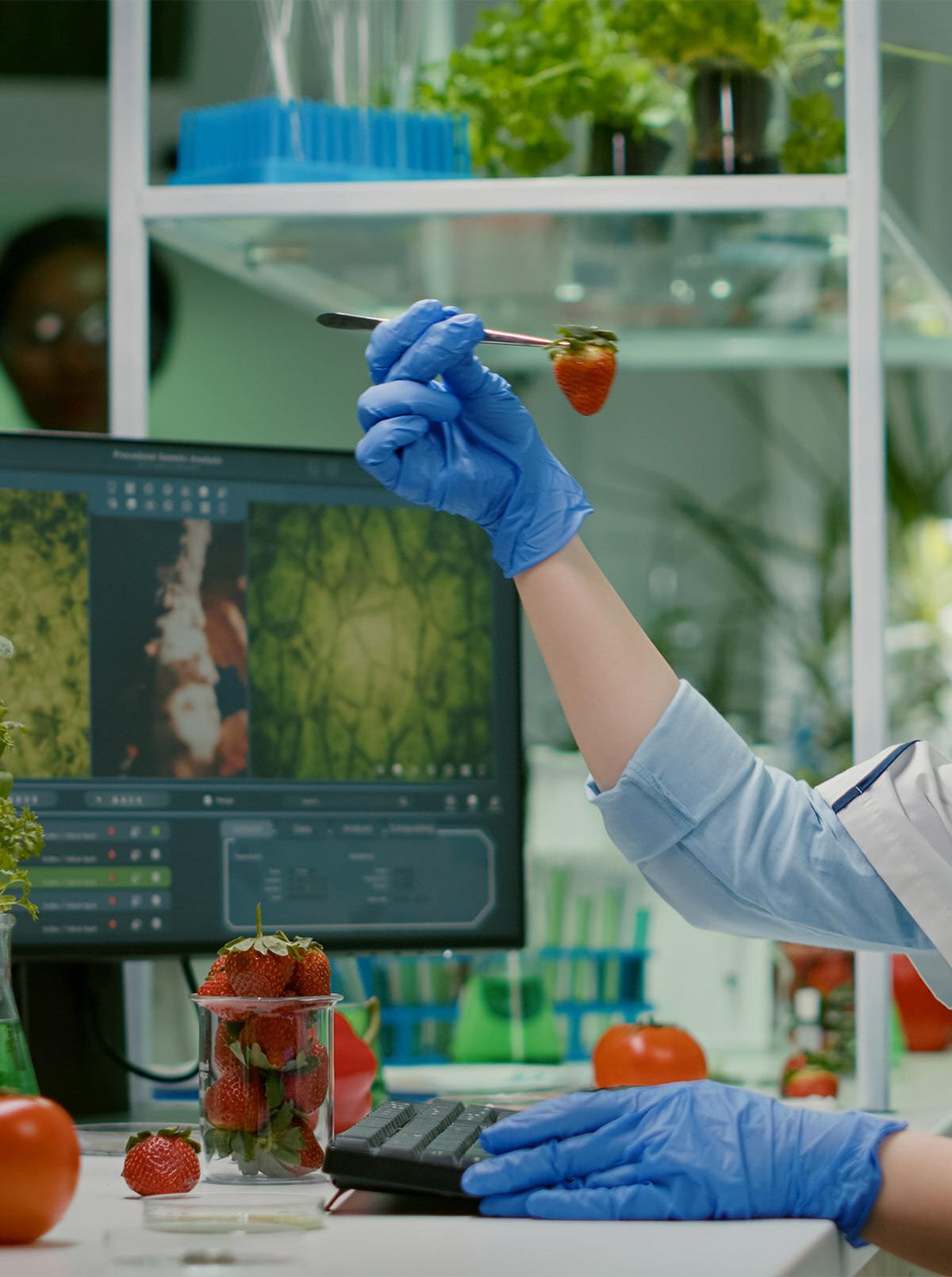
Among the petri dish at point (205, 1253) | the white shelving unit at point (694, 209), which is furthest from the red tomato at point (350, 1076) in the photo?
the white shelving unit at point (694, 209)

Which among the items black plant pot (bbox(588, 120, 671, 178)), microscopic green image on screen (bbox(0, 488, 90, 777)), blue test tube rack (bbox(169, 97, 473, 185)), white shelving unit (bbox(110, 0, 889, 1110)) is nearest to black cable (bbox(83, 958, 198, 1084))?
microscopic green image on screen (bbox(0, 488, 90, 777))

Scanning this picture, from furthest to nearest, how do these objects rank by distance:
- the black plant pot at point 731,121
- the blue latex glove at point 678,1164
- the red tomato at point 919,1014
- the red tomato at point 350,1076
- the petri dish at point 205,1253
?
the red tomato at point 919,1014, the black plant pot at point 731,121, the red tomato at point 350,1076, the blue latex glove at point 678,1164, the petri dish at point 205,1253

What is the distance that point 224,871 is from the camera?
1280mm

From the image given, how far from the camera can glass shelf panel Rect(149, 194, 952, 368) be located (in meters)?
1.50

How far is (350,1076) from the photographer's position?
3.74 ft

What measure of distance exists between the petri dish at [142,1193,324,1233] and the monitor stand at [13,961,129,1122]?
0.48 m

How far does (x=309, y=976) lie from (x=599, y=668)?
30 cm

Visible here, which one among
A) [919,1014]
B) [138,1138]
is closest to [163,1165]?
[138,1138]

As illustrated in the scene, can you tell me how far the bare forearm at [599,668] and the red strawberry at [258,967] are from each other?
0.88 feet

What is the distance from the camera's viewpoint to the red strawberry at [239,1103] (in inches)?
35.4

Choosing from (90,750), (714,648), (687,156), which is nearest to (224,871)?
(90,750)

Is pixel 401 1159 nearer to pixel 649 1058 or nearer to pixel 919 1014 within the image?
pixel 649 1058

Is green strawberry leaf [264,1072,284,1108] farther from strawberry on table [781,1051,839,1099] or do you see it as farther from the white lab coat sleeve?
strawberry on table [781,1051,839,1099]

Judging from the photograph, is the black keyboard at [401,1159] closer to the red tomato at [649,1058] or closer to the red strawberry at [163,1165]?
the red strawberry at [163,1165]
